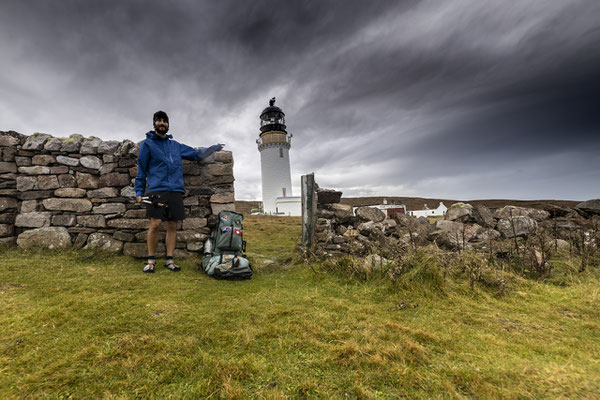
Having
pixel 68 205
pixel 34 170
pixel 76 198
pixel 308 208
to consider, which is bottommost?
pixel 308 208

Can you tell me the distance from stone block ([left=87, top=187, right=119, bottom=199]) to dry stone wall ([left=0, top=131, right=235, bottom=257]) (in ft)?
0.05

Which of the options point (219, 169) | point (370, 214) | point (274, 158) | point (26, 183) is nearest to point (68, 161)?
point (26, 183)

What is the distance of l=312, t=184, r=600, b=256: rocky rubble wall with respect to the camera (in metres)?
5.00

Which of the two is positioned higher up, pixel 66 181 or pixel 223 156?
pixel 223 156

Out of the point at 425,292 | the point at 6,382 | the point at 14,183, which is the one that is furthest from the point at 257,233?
the point at 6,382

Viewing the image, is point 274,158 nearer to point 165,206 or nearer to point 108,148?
point 108,148

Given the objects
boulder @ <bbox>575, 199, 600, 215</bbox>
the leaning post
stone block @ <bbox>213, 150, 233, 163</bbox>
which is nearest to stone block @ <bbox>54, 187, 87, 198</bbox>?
stone block @ <bbox>213, 150, 233, 163</bbox>

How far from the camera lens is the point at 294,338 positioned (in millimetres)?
2139

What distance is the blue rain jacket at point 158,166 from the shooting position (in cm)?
Answer: 424

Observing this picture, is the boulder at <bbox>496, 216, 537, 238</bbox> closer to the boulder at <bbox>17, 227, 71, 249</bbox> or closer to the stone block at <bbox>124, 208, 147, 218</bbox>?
the stone block at <bbox>124, 208, 147, 218</bbox>

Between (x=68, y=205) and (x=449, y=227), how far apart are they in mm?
8096

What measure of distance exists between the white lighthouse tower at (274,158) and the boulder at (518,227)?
71.4 ft

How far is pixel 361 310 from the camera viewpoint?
2762 millimetres

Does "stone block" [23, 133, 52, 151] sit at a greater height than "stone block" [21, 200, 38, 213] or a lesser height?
greater
